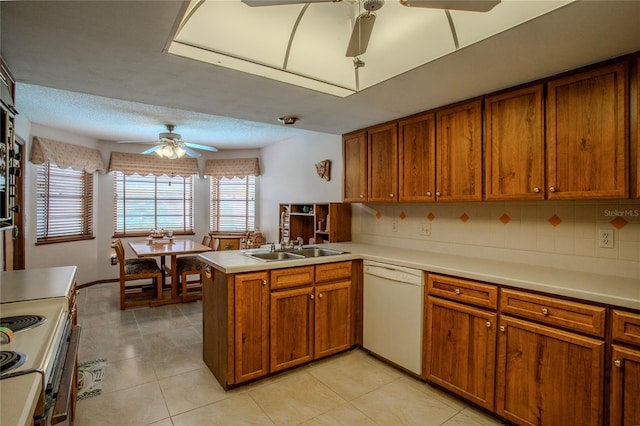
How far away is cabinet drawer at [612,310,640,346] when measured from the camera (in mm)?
1482

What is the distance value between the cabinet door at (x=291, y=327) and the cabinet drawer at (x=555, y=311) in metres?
1.42

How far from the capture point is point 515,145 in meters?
2.16

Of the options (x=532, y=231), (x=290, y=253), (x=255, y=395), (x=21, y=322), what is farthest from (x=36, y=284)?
(x=532, y=231)

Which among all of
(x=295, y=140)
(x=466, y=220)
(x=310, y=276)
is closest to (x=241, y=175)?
(x=295, y=140)

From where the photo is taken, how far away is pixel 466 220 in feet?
8.95

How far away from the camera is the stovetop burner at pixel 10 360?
2.96 feet

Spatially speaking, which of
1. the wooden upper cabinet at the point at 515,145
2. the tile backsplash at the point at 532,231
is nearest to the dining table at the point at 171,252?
the tile backsplash at the point at 532,231

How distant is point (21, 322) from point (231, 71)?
162cm

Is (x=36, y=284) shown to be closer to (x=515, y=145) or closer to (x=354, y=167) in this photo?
(x=354, y=167)

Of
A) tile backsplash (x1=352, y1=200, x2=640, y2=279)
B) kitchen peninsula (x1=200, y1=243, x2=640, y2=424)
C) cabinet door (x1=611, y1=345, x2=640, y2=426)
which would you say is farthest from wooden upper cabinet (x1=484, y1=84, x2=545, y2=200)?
cabinet door (x1=611, y1=345, x2=640, y2=426)

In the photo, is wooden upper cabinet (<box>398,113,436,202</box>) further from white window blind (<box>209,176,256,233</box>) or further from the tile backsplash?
white window blind (<box>209,176,256,233</box>)

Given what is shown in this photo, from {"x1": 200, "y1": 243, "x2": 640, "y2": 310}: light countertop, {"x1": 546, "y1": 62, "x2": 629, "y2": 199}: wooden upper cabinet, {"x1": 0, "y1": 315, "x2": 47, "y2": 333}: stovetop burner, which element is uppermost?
{"x1": 546, "y1": 62, "x2": 629, "y2": 199}: wooden upper cabinet

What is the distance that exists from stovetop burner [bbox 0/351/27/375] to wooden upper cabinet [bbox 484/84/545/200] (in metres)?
2.58

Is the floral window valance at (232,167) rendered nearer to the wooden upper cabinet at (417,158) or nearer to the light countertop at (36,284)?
the wooden upper cabinet at (417,158)
